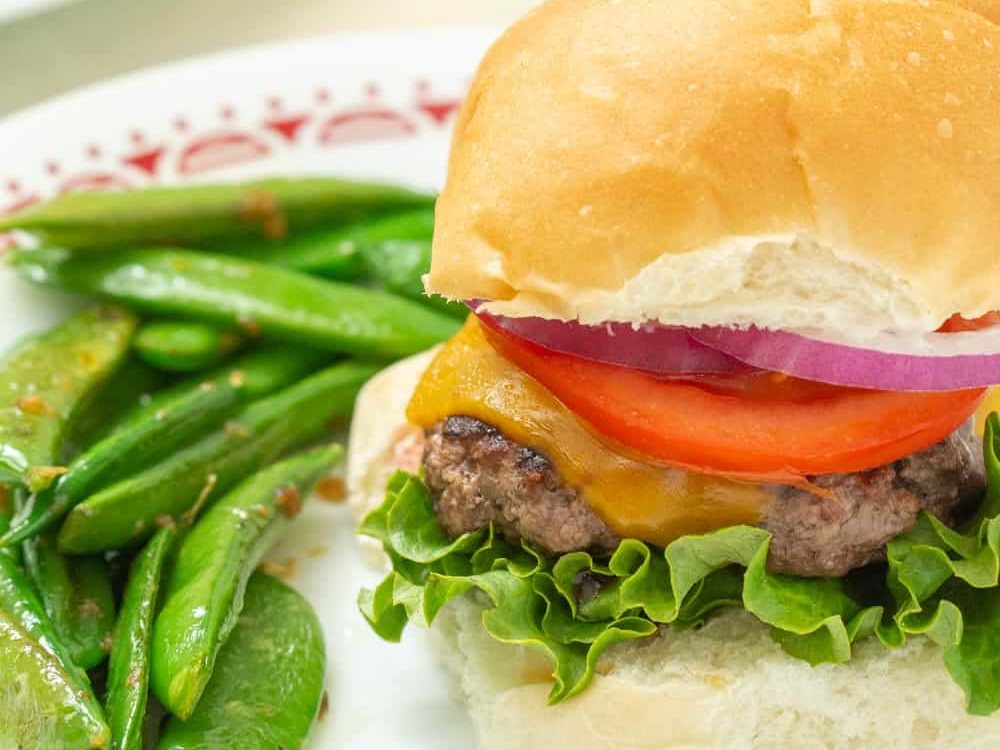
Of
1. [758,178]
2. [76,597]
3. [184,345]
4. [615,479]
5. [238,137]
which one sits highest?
[758,178]

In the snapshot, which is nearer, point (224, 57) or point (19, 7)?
point (19, 7)

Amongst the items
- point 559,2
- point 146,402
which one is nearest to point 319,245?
point 146,402

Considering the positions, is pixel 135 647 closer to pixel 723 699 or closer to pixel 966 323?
pixel 723 699

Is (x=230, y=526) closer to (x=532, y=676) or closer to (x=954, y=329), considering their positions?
(x=532, y=676)

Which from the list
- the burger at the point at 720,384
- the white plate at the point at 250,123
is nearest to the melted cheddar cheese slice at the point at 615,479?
the burger at the point at 720,384

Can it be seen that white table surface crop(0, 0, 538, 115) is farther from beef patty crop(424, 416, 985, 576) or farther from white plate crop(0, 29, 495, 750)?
beef patty crop(424, 416, 985, 576)

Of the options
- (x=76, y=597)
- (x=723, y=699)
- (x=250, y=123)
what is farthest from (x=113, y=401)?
(x=723, y=699)
